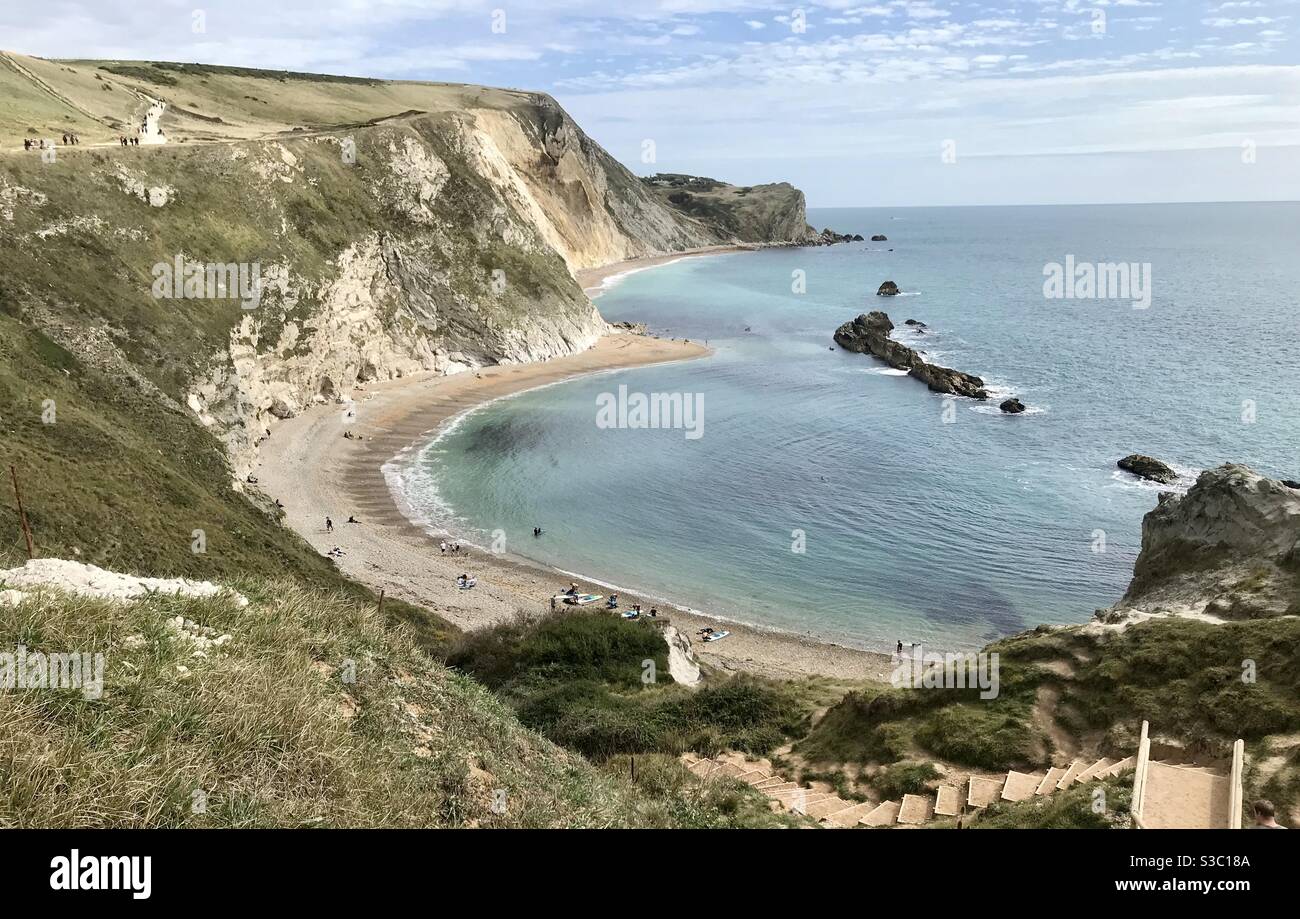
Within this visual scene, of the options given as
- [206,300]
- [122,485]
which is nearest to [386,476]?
[206,300]

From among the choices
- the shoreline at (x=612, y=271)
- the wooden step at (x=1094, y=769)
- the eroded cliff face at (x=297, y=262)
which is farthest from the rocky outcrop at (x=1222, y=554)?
the shoreline at (x=612, y=271)

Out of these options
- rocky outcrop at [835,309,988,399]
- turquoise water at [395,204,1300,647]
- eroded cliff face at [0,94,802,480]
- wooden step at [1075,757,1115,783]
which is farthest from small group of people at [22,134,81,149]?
rocky outcrop at [835,309,988,399]

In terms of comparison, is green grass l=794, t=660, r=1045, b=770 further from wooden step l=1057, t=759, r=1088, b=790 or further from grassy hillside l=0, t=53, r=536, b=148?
grassy hillside l=0, t=53, r=536, b=148

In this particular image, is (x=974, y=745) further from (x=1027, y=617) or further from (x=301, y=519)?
(x=301, y=519)

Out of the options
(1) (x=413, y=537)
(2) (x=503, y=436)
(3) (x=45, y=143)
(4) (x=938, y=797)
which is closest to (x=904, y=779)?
(4) (x=938, y=797)

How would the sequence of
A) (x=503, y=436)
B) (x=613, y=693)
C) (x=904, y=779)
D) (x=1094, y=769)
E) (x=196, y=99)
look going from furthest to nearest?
(x=196, y=99) → (x=503, y=436) → (x=613, y=693) → (x=904, y=779) → (x=1094, y=769)

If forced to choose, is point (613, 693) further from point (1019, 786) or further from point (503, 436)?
point (503, 436)
